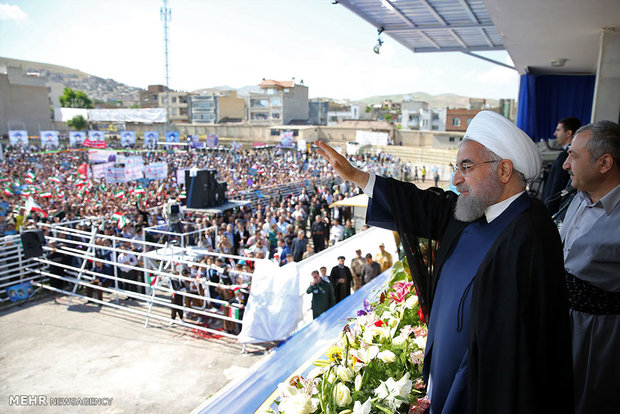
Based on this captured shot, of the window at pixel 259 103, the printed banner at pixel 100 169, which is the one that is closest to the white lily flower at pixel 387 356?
the printed banner at pixel 100 169

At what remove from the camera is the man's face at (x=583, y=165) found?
229cm

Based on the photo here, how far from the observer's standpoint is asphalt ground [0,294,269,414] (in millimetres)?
5445

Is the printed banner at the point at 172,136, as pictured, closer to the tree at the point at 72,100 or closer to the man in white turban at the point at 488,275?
the man in white turban at the point at 488,275

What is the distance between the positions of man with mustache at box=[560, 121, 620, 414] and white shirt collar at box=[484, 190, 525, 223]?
87cm

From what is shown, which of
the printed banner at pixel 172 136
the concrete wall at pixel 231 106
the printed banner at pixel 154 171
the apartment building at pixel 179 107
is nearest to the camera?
the printed banner at pixel 154 171

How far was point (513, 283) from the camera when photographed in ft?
4.32

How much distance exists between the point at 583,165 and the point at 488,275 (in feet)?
4.64

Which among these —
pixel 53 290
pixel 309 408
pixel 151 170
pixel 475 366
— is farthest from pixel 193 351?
pixel 151 170

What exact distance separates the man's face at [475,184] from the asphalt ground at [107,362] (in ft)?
16.4

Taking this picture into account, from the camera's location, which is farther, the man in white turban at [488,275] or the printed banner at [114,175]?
the printed banner at [114,175]

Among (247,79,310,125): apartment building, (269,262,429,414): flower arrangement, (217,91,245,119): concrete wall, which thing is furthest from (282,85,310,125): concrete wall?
(269,262,429,414): flower arrangement

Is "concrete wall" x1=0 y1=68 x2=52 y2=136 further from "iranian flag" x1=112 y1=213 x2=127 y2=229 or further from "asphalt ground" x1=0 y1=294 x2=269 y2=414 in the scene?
"asphalt ground" x1=0 y1=294 x2=269 y2=414

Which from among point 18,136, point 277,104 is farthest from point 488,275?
point 277,104

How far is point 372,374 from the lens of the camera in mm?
1883
